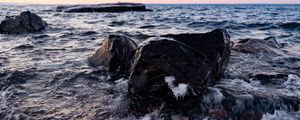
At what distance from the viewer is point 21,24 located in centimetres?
1669

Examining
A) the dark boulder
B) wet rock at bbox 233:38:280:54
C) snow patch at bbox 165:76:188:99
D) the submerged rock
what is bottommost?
wet rock at bbox 233:38:280:54

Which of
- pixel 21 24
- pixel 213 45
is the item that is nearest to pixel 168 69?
pixel 213 45

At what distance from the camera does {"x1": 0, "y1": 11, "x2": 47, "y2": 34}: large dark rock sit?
52.7ft

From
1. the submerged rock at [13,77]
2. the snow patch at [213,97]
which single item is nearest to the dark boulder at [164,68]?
the snow patch at [213,97]

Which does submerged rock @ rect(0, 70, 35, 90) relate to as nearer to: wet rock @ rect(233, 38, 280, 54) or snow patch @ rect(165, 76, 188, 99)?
snow patch @ rect(165, 76, 188, 99)

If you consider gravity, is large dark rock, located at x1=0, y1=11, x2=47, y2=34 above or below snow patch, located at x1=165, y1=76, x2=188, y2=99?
below

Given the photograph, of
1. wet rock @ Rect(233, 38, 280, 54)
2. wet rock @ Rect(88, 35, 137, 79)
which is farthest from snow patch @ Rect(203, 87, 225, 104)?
→ wet rock @ Rect(233, 38, 280, 54)

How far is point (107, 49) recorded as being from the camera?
25.9ft

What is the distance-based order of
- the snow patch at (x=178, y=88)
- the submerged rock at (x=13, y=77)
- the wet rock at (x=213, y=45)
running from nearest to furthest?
the snow patch at (x=178, y=88) < the wet rock at (x=213, y=45) < the submerged rock at (x=13, y=77)

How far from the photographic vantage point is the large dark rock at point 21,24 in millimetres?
16062

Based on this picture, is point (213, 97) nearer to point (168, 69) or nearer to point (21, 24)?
point (168, 69)

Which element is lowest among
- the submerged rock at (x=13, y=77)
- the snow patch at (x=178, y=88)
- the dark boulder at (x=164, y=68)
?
the submerged rock at (x=13, y=77)

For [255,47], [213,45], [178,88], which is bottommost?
[255,47]

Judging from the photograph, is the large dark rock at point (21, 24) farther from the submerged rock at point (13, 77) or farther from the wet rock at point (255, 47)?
the wet rock at point (255, 47)
